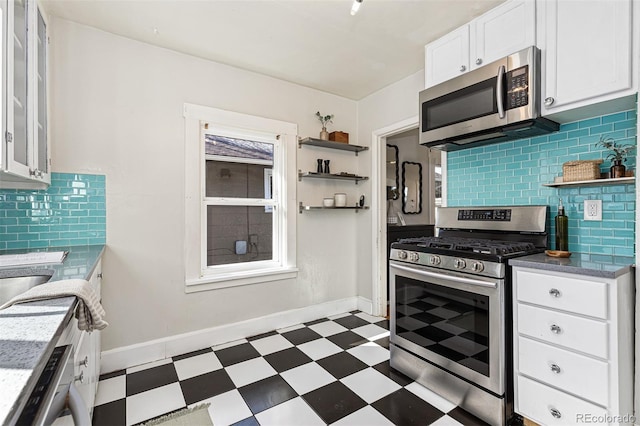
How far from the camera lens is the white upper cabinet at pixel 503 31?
6.15 ft

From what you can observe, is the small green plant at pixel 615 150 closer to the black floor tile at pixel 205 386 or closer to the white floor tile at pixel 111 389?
the black floor tile at pixel 205 386

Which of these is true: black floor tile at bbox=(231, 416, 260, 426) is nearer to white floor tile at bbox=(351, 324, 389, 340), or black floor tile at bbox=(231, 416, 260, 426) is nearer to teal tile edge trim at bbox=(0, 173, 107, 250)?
white floor tile at bbox=(351, 324, 389, 340)

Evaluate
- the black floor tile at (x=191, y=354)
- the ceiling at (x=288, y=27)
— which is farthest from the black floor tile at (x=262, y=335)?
the ceiling at (x=288, y=27)

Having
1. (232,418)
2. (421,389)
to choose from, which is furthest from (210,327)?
(421,389)

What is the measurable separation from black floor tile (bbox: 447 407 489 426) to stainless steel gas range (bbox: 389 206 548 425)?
29 mm

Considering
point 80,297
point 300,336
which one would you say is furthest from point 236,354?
point 80,297

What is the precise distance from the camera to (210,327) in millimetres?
2748

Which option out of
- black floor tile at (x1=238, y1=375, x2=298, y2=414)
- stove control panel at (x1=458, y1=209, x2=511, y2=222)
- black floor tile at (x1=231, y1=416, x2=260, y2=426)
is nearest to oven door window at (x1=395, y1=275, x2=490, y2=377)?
stove control panel at (x1=458, y1=209, x2=511, y2=222)

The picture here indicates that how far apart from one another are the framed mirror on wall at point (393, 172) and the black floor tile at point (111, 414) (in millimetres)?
3545

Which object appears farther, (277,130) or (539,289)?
(277,130)

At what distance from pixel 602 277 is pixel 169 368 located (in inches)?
107

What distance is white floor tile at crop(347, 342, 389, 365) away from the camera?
2.45 metres

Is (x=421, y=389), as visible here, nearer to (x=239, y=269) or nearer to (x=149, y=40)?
(x=239, y=269)

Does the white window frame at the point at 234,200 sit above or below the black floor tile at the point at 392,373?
above
